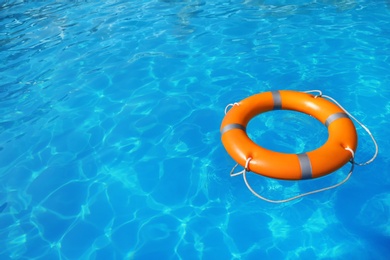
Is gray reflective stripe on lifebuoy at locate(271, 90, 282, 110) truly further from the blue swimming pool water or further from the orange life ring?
the blue swimming pool water

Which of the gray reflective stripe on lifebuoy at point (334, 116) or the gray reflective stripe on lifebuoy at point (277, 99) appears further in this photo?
the gray reflective stripe on lifebuoy at point (277, 99)

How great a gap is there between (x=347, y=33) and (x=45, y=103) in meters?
5.74

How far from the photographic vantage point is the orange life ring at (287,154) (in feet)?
9.41

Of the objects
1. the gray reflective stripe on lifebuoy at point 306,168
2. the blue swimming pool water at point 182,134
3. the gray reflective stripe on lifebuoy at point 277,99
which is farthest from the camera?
the gray reflective stripe on lifebuoy at point 277,99

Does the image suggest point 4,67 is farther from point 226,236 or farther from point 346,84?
point 346,84

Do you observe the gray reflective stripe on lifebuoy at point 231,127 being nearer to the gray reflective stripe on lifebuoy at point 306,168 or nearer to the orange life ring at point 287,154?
the orange life ring at point 287,154

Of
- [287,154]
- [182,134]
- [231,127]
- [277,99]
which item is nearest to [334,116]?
[277,99]

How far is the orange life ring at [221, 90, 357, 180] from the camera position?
9.41ft

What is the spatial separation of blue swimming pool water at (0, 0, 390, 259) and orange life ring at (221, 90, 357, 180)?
0.65m

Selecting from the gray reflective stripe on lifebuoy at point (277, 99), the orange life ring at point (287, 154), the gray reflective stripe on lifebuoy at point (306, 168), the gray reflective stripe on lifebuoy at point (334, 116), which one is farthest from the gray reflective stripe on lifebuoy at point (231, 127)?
the gray reflective stripe on lifebuoy at point (334, 116)

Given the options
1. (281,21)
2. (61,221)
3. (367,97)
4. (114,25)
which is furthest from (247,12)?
(61,221)

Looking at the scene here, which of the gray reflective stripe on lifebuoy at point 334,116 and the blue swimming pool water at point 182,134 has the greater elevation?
the gray reflective stripe on lifebuoy at point 334,116

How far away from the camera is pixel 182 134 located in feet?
14.5

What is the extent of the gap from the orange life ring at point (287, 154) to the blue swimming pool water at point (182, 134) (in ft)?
2.12
